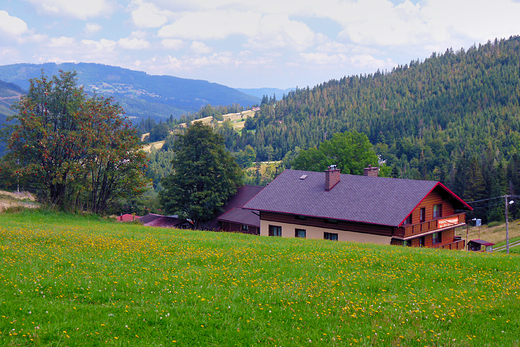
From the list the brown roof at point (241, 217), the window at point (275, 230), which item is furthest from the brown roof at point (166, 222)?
the window at point (275, 230)

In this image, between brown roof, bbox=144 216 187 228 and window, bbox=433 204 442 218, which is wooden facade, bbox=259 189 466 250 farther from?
brown roof, bbox=144 216 187 228

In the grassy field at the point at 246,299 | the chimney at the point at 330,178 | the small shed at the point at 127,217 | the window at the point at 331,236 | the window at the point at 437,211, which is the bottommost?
the small shed at the point at 127,217

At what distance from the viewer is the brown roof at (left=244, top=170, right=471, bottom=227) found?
36250mm

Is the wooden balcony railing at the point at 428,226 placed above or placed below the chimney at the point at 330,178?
below

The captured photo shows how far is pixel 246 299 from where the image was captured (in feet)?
31.6

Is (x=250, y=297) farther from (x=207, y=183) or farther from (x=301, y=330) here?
(x=207, y=183)

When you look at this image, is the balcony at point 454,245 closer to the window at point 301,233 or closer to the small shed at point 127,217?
the window at point 301,233

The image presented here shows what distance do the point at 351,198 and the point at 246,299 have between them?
31.1 meters

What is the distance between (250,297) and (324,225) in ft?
97.9

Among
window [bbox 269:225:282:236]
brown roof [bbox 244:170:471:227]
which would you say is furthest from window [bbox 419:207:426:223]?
window [bbox 269:225:282:236]

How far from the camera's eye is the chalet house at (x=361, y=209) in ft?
118

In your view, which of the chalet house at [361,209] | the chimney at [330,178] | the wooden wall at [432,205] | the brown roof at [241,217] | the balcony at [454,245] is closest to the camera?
the chalet house at [361,209]

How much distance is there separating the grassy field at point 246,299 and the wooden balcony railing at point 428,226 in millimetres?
20107

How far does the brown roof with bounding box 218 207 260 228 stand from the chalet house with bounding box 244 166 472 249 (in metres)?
5.61
